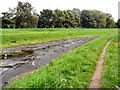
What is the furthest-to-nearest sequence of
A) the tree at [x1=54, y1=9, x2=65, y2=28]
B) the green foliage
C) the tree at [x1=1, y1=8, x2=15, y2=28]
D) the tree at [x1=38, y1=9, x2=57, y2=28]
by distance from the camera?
the green foliage < the tree at [x1=54, y1=9, x2=65, y2=28] < the tree at [x1=38, y1=9, x2=57, y2=28] < the tree at [x1=1, y1=8, x2=15, y2=28]

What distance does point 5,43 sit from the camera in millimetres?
45844

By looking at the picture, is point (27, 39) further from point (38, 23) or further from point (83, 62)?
point (38, 23)

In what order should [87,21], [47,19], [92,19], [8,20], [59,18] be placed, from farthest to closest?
[87,21] → [92,19] → [59,18] → [47,19] → [8,20]

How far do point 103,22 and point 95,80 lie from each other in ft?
436

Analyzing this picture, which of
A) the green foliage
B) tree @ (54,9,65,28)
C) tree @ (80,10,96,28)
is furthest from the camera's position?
the green foliage

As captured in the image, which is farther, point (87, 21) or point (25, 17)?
point (87, 21)

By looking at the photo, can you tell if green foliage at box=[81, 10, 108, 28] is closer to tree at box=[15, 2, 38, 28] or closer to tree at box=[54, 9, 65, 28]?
tree at box=[54, 9, 65, 28]

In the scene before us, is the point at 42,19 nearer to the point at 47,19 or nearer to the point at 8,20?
the point at 47,19

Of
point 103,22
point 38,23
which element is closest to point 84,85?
point 38,23

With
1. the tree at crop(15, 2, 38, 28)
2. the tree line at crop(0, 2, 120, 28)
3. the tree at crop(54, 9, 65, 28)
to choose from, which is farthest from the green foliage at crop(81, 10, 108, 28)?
the tree at crop(15, 2, 38, 28)

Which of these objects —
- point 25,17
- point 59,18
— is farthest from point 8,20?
point 59,18

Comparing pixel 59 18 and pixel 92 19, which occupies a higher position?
pixel 59 18

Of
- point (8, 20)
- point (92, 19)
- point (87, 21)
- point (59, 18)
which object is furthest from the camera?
point (87, 21)

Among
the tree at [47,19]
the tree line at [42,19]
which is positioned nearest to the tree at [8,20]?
the tree line at [42,19]
